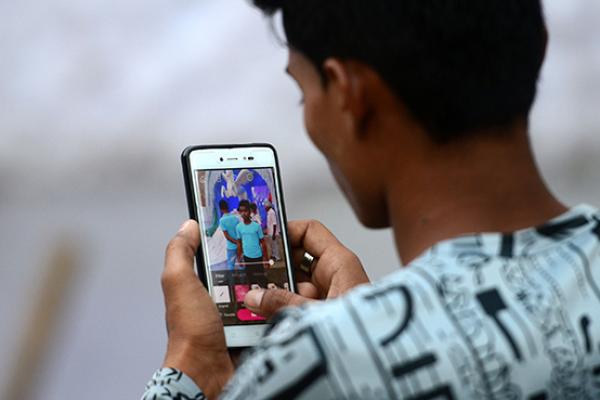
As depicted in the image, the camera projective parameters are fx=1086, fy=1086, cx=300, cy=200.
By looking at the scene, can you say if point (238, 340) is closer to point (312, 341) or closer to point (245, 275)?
point (245, 275)

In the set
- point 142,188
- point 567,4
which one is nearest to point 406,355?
point 142,188

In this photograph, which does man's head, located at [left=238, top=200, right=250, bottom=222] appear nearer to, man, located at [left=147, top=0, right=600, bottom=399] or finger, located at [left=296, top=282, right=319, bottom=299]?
finger, located at [left=296, top=282, right=319, bottom=299]

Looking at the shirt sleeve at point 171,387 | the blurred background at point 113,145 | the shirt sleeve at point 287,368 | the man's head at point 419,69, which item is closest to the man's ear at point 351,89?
the man's head at point 419,69

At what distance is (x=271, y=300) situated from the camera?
0.94 metres

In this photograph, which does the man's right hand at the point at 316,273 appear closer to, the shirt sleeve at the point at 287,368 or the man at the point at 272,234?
the man at the point at 272,234

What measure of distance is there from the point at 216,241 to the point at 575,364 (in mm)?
474

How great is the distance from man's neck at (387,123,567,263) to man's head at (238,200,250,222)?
1.31ft

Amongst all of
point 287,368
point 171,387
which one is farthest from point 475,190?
point 171,387

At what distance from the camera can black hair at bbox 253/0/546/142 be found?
0.60 metres

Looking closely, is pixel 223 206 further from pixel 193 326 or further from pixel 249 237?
pixel 193 326

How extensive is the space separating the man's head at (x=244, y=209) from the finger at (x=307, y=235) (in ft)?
0.17

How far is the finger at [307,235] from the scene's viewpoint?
3.41 feet

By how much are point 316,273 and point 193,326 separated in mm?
183

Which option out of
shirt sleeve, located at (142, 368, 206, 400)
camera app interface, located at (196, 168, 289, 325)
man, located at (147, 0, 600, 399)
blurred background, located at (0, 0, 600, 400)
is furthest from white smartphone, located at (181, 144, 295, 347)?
blurred background, located at (0, 0, 600, 400)
